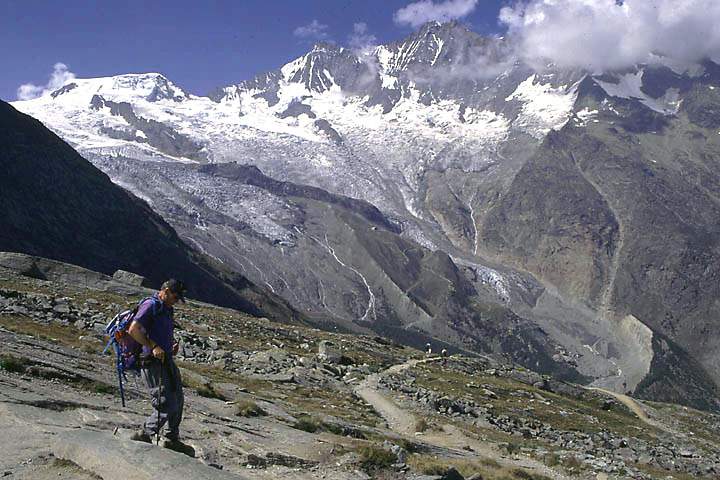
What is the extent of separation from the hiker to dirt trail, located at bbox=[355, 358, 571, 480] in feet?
49.5

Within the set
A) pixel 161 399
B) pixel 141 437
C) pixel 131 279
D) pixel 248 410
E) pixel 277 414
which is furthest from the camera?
pixel 131 279

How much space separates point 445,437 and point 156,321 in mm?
24442

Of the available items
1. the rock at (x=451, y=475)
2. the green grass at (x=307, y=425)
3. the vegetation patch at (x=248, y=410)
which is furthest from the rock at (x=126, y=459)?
the green grass at (x=307, y=425)

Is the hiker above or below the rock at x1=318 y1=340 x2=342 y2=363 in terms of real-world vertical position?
above

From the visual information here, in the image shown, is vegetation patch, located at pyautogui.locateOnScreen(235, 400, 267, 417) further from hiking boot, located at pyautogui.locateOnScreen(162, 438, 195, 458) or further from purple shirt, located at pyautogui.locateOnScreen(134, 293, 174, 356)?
purple shirt, located at pyautogui.locateOnScreen(134, 293, 174, 356)

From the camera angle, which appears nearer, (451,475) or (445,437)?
(451,475)

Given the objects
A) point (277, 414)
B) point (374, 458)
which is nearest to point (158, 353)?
point (374, 458)

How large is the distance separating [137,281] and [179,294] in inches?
3449

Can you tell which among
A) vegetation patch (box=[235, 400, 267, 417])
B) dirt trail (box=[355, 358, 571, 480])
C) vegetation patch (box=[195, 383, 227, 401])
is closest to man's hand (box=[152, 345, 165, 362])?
vegetation patch (box=[235, 400, 267, 417])

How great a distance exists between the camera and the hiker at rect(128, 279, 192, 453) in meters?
15.7

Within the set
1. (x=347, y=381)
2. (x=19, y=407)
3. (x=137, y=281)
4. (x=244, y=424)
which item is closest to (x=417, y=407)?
(x=347, y=381)

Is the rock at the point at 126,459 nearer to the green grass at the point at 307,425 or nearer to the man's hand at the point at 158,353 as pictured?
the man's hand at the point at 158,353

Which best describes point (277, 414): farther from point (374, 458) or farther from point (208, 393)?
point (374, 458)

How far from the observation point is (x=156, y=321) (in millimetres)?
15953
